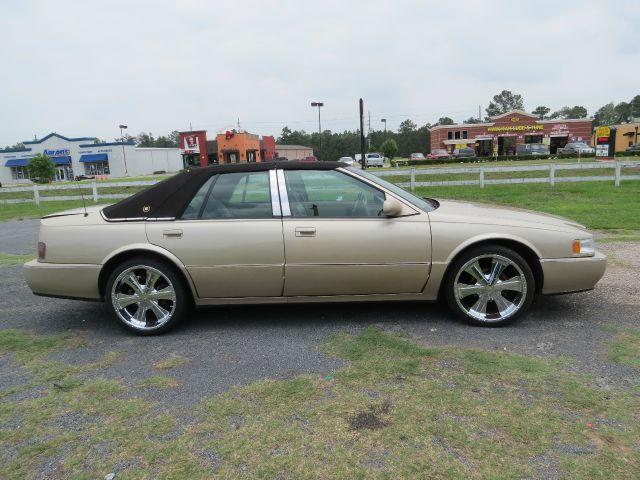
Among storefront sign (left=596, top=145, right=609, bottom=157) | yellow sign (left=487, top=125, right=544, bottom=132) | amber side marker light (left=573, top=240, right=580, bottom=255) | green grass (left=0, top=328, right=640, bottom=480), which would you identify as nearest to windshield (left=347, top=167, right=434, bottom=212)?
amber side marker light (left=573, top=240, right=580, bottom=255)

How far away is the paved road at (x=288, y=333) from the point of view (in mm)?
3475

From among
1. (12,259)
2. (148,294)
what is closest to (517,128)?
(12,259)

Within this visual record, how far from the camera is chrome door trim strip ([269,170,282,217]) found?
13.9 ft

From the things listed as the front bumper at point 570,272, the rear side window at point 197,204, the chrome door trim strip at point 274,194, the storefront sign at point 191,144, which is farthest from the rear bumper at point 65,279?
the storefront sign at point 191,144

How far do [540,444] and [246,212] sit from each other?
2.84 metres

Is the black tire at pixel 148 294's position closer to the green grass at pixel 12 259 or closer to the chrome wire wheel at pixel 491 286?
the chrome wire wheel at pixel 491 286

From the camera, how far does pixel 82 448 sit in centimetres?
264

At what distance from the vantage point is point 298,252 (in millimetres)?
4113

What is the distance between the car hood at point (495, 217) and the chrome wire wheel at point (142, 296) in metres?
2.43

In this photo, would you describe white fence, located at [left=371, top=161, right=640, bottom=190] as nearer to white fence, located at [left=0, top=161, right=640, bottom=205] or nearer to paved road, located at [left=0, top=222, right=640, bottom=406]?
white fence, located at [left=0, top=161, right=640, bottom=205]

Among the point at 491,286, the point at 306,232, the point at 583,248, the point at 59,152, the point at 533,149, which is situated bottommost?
the point at 491,286

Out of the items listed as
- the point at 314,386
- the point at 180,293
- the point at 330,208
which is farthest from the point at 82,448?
the point at 330,208

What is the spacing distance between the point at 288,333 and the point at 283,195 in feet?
4.00

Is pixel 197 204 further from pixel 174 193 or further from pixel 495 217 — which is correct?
pixel 495 217
